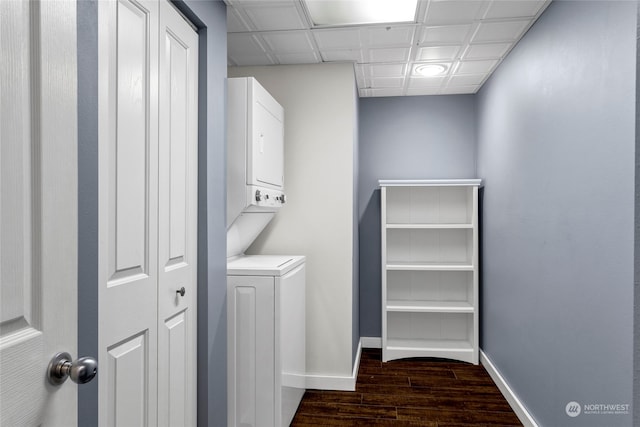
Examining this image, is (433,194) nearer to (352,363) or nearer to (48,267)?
(352,363)

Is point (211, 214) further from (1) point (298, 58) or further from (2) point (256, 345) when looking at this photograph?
(1) point (298, 58)

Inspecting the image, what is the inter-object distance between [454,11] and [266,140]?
45.3 inches

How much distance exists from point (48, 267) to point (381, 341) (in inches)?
129

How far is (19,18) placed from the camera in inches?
24.6

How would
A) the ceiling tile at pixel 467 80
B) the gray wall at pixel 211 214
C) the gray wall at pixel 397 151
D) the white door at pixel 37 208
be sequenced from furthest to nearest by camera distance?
1. the gray wall at pixel 397 151
2. the ceiling tile at pixel 467 80
3. the gray wall at pixel 211 214
4. the white door at pixel 37 208

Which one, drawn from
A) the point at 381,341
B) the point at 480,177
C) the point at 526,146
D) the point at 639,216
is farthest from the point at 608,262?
the point at 381,341

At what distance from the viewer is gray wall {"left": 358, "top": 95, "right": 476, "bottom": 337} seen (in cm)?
363

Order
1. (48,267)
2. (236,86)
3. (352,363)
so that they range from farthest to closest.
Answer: (352,363) < (236,86) < (48,267)

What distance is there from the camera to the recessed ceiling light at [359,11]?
6.96 ft

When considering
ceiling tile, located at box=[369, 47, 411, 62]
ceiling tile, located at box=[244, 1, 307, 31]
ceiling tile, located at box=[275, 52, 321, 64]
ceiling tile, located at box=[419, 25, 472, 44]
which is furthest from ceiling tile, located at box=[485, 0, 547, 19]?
ceiling tile, located at box=[275, 52, 321, 64]

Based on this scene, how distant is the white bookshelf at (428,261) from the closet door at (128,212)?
93.9 inches

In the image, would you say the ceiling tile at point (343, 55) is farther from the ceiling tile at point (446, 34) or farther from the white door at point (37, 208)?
the white door at point (37, 208)

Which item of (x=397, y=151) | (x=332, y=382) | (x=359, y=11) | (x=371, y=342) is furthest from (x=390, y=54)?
(x=371, y=342)

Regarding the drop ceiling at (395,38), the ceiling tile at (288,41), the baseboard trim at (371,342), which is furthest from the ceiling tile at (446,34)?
the baseboard trim at (371,342)
